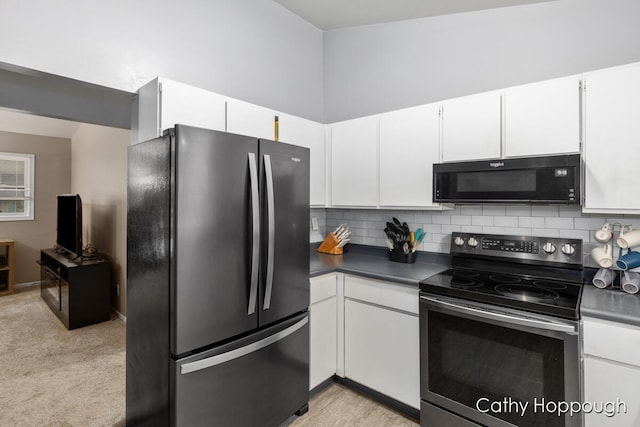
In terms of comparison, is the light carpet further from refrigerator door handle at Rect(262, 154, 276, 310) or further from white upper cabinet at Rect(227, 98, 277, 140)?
white upper cabinet at Rect(227, 98, 277, 140)

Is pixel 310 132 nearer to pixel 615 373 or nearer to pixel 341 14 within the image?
pixel 341 14

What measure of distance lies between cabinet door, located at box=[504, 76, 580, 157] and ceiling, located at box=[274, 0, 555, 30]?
76 cm

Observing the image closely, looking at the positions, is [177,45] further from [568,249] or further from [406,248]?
[568,249]

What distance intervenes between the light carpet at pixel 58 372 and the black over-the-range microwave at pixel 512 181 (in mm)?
2728

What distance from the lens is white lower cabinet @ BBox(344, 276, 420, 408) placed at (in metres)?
2.02

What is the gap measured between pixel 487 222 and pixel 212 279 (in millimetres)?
1892

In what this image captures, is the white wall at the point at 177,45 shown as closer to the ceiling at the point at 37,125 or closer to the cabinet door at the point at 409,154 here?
the cabinet door at the point at 409,154

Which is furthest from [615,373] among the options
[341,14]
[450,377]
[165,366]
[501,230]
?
[341,14]

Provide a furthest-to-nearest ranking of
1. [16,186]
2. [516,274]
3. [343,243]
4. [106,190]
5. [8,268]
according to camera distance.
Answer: [16,186]
[8,268]
[106,190]
[343,243]
[516,274]

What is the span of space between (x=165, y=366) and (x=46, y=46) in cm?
171

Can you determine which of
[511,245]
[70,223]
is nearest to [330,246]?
[511,245]

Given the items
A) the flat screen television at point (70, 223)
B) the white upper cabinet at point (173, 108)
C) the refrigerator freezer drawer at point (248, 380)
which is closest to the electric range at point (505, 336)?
the refrigerator freezer drawer at point (248, 380)

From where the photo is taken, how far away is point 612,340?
1.42m

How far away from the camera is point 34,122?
15.8 feet
